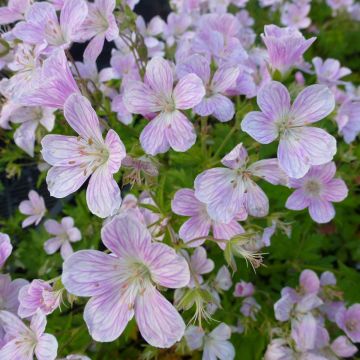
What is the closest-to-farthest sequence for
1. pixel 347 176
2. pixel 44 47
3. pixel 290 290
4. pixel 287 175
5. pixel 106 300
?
pixel 106 300 < pixel 287 175 < pixel 44 47 < pixel 290 290 < pixel 347 176

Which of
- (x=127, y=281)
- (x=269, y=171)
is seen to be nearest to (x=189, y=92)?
(x=269, y=171)

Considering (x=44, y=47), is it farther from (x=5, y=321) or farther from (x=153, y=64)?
(x=5, y=321)

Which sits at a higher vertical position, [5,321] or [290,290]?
[5,321]

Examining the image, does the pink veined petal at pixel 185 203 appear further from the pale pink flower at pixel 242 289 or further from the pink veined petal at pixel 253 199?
the pale pink flower at pixel 242 289

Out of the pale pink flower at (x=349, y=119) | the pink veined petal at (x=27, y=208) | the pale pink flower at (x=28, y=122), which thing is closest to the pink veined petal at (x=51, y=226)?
the pink veined petal at (x=27, y=208)

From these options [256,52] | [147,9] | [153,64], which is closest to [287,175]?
[153,64]

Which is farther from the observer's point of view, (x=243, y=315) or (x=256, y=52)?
(x=256, y=52)

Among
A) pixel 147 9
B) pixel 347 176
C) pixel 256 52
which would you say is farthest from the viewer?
pixel 147 9
